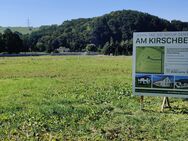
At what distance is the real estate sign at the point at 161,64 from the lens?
16.1 m

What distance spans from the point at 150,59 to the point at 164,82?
1005mm

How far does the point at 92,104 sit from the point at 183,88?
12.6 feet

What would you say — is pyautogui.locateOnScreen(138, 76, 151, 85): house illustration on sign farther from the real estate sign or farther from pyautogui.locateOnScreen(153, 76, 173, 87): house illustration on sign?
pyautogui.locateOnScreen(153, 76, 173, 87): house illustration on sign

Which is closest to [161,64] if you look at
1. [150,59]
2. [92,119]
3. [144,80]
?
[150,59]

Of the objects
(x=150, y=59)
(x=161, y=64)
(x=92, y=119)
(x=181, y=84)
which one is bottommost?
(x=92, y=119)

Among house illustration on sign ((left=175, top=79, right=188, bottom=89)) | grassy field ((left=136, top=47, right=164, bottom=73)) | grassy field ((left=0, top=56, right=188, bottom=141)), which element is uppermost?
grassy field ((left=136, top=47, right=164, bottom=73))

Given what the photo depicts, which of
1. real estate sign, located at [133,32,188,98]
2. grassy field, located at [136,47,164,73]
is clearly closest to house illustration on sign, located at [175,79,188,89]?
real estate sign, located at [133,32,188,98]

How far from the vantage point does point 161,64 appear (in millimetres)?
16406

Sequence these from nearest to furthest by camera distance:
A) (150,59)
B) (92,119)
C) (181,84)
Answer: (92,119) < (181,84) < (150,59)

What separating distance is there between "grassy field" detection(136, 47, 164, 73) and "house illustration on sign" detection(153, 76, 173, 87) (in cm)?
32

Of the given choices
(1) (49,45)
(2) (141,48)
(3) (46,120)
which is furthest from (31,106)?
(1) (49,45)

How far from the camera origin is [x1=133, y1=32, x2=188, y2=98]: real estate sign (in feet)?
52.7

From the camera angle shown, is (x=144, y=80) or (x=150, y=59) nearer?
(x=150, y=59)

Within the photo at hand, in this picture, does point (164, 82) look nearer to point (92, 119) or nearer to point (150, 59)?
point (150, 59)
